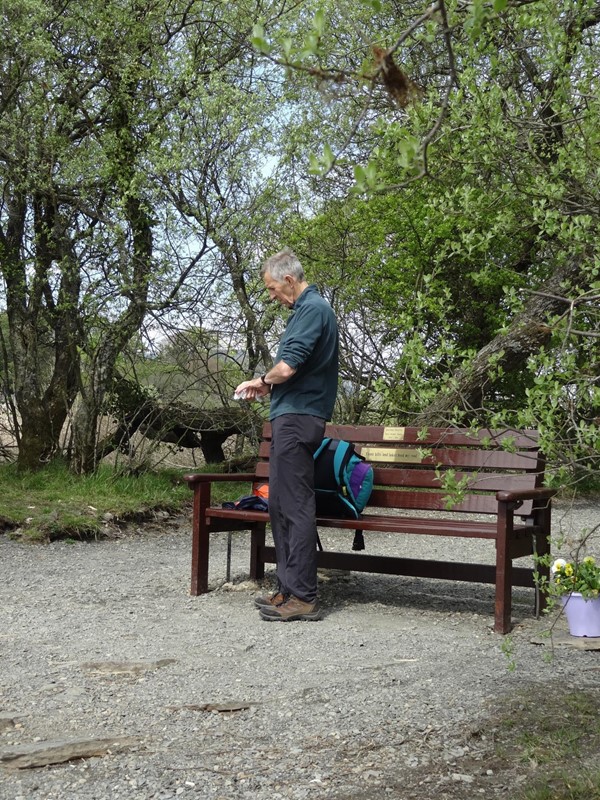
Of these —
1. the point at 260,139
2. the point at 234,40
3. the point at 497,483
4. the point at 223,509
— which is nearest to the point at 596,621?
the point at 497,483

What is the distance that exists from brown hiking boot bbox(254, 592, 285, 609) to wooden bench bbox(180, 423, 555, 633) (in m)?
0.51

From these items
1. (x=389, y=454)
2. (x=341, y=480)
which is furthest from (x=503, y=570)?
(x=389, y=454)

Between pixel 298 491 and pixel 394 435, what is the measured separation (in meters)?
1.16

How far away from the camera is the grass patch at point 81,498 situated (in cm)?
861

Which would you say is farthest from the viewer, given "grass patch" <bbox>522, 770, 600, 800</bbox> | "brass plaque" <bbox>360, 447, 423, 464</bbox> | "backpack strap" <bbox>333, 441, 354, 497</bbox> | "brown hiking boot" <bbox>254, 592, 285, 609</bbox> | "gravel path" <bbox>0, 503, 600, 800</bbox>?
"brass plaque" <bbox>360, 447, 423, 464</bbox>

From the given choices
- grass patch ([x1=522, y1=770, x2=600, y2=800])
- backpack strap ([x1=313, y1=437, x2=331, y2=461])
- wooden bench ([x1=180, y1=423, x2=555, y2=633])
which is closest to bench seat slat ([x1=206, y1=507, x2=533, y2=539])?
wooden bench ([x1=180, y1=423, x2=555, y2=633])

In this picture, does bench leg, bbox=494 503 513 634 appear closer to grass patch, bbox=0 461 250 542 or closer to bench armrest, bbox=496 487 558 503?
bench armrest, bbox=496 487 558 503

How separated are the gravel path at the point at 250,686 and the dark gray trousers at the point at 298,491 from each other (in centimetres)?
33

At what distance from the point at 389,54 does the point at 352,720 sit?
2.75 m

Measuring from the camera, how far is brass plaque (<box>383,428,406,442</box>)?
266 inches

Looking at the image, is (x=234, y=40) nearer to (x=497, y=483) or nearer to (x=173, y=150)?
(x=173, y=150)

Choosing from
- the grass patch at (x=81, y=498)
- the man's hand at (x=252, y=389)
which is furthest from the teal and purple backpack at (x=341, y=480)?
the grass patch at (x=81, y=498)

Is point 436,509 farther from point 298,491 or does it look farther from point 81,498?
point 81,498

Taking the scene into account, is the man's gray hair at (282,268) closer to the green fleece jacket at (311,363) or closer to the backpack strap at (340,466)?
the green fleece jacket at (311,363)
